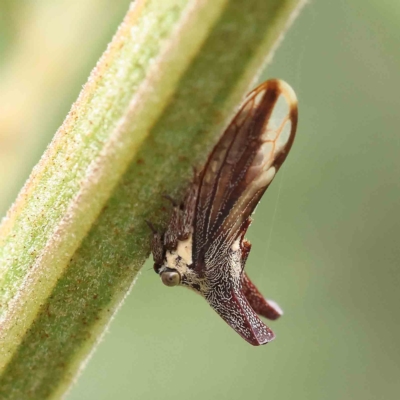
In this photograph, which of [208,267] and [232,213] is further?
[208,267]

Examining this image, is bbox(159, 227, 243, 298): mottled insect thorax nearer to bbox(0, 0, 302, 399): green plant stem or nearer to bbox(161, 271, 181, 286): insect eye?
bbox(161, 271, 181, 286): insect eye

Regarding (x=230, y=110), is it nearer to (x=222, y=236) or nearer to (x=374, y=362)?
(x=222, y=236)

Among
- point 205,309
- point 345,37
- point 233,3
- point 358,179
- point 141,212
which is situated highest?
point 345,37

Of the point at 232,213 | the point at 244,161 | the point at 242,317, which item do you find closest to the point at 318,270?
the point at 242,317

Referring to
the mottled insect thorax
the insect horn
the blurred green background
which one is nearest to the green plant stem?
the mottled insect thorax

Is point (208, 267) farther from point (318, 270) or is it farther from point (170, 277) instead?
point (318, 270)

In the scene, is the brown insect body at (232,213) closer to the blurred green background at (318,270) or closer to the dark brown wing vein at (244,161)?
the dark brown wing vein at (244,161)

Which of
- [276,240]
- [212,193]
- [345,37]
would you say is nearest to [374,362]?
[276,240]
